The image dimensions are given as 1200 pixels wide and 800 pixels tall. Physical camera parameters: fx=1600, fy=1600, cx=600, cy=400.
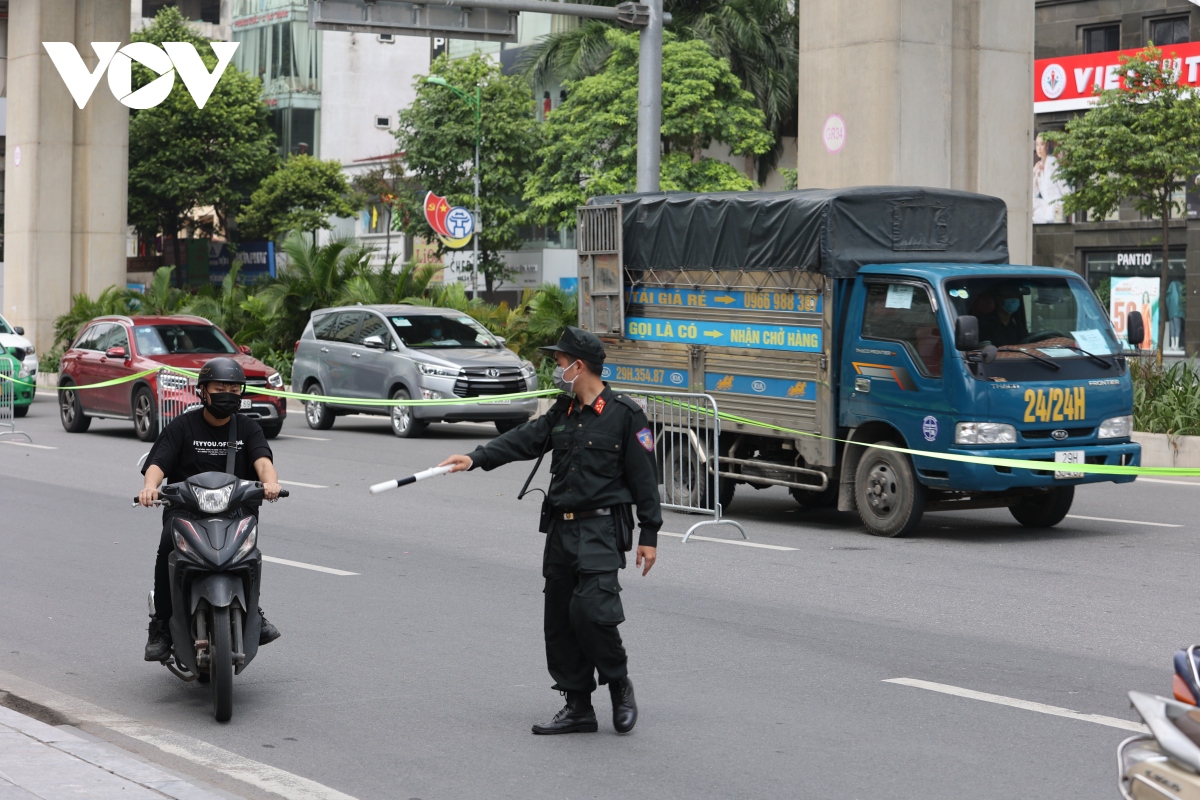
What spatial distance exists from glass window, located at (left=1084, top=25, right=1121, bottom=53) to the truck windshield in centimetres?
3121

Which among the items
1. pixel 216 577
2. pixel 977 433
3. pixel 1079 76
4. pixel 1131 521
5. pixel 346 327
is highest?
pixel 1079 76

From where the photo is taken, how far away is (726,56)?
47.4m

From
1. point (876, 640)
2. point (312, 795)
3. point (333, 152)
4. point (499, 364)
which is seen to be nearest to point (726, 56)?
point (499, 364)

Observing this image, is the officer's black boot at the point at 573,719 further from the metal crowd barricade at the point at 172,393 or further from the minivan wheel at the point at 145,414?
the minivan wheel at the point at 145,414

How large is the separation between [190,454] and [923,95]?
51.3 feet

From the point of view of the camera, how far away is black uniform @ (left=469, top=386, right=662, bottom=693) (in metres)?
6.39

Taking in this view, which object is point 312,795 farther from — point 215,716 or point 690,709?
point 690,709

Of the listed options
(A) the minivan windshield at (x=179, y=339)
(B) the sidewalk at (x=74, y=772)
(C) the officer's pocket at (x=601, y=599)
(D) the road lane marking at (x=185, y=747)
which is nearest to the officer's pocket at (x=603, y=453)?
(C) the officer's pocket at (x=601, y=599)

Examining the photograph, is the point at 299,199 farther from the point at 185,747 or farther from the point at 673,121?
the point at 185,747

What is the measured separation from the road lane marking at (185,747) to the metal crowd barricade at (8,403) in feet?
49.4

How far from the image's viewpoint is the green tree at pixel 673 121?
4325cm

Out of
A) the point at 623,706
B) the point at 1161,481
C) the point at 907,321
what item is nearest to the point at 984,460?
the point at 907,321

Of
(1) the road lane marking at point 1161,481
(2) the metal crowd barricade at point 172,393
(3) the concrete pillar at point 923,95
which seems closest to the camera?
(1) the road lane marking at point 1161,481

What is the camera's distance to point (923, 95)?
21.0 metres
